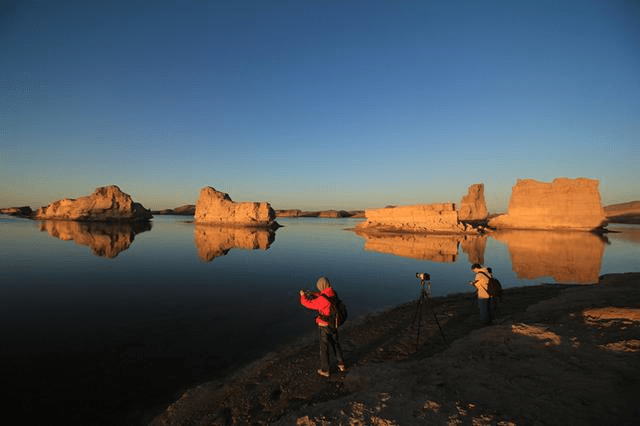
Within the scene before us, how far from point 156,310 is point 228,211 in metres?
72.1

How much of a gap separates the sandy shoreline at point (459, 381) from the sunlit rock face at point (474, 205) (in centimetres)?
12482

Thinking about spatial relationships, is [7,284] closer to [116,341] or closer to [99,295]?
[99,295]

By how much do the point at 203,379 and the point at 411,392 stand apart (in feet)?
15.5

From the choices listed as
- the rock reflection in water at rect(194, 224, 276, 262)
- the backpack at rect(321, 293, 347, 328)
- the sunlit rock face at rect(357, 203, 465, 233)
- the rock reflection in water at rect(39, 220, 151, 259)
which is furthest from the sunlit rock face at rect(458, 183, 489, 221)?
the backpack at rect(321, 293, 347, 328)

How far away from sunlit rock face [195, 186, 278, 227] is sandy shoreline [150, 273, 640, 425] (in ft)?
228

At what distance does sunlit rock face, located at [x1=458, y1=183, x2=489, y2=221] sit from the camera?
123 meters

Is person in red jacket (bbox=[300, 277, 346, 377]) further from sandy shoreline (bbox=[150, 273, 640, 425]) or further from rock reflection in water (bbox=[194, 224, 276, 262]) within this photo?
rock reflection in water (bbox=[194, 224, 276, 262])

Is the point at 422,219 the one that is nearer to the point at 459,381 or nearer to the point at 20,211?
the point at 459,381

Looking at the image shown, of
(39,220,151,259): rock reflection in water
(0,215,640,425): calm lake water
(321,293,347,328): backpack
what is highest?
(321,293,347,328): backpack

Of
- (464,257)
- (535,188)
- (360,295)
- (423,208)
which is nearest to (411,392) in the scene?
(360,295)

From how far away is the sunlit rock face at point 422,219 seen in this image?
55250 millimetres

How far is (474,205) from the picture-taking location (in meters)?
125

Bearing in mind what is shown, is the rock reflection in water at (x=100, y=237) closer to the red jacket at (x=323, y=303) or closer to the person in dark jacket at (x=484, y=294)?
the red jacket at (x=323, y=303)

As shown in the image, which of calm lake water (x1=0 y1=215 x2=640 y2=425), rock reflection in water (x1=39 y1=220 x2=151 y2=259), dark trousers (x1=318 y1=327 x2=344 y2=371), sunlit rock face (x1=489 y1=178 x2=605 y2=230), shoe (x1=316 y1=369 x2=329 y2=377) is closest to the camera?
dark trousers (x1=318 y1=327 x2=344 y2=371)
